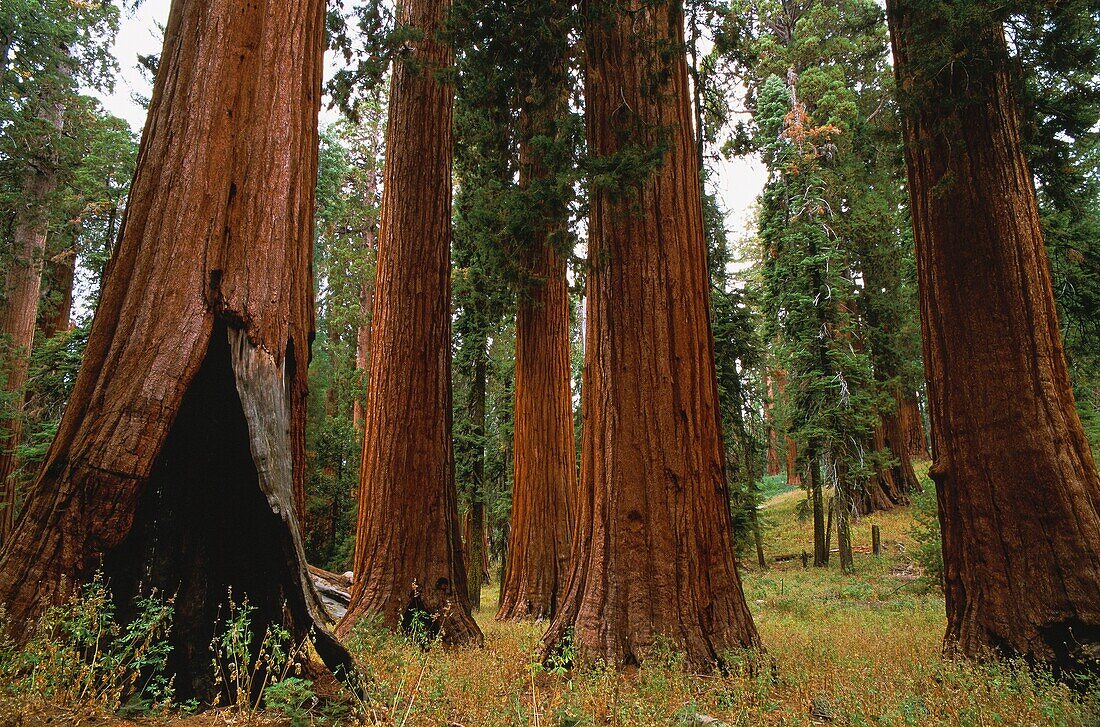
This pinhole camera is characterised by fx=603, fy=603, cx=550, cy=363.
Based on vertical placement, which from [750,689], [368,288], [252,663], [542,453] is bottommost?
[750,689]

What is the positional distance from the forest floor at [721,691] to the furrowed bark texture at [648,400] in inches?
17.6

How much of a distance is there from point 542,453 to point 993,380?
20.6 ft

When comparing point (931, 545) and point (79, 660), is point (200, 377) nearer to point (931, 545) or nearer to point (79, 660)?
point (79, 660)

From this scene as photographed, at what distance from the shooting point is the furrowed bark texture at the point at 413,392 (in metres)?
6.47

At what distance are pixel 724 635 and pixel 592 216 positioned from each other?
3784 mm

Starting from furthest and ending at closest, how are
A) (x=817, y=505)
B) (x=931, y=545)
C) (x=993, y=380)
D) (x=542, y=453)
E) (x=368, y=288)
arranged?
(x=368, y=288)
(x=817, y=505)
(x=931, y=545)
(x=542, y=453)
(x=993, y=380)

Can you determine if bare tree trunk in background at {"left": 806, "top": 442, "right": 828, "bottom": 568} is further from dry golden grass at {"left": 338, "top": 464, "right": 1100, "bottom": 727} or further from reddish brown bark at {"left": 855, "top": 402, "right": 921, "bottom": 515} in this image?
dry golden grass at {"left": 338, "top": 464, "right": 1100, "bottom": 727}

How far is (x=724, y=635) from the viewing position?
186 inches

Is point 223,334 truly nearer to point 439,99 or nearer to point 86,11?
point 439,99

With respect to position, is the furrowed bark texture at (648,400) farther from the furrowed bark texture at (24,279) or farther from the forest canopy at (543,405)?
the furrowed bark texture at (24,279)

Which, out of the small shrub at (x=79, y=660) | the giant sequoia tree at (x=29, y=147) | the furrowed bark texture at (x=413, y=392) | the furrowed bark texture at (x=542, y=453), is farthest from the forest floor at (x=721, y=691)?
the giant sequoia tree at (x=29, y=147)

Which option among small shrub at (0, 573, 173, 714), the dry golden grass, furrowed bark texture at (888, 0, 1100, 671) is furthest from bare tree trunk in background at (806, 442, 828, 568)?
small shrub at (0, 573, 173, 714)

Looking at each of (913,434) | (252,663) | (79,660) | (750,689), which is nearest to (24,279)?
(252,663)

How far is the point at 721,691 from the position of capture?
376cm
